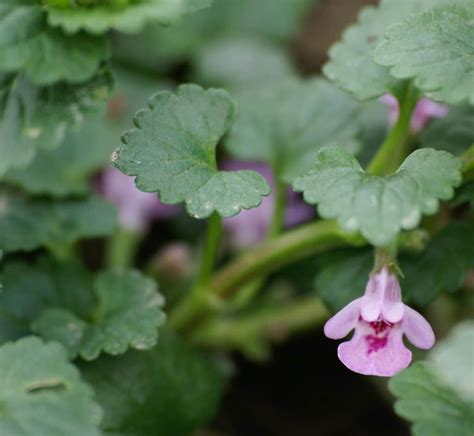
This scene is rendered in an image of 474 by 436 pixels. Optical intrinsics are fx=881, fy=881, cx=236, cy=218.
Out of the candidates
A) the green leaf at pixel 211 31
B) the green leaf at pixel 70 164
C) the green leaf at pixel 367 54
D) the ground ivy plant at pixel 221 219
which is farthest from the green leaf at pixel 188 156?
the green leaf at pixel 211 31

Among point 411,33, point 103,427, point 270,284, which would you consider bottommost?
point 103,427

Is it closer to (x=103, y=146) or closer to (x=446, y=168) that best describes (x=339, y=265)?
(x=446, y=168)

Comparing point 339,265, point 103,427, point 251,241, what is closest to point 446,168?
point 339,265

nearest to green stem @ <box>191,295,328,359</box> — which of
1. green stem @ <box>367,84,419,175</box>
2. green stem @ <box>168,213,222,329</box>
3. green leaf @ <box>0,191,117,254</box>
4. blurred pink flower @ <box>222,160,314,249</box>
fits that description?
green stem @ <box>168,213,222,329</box>

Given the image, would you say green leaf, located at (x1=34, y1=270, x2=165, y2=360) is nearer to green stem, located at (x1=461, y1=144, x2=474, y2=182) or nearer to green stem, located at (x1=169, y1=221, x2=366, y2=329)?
green stem, located at (x1=169, y1=221, x2=366, y2=329)

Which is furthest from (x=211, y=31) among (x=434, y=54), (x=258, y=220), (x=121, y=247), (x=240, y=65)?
(x=434, y=54)

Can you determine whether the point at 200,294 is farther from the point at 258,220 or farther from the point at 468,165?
the point at 468,165

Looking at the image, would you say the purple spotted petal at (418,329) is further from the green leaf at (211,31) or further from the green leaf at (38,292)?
the green leaf at (211,31)
